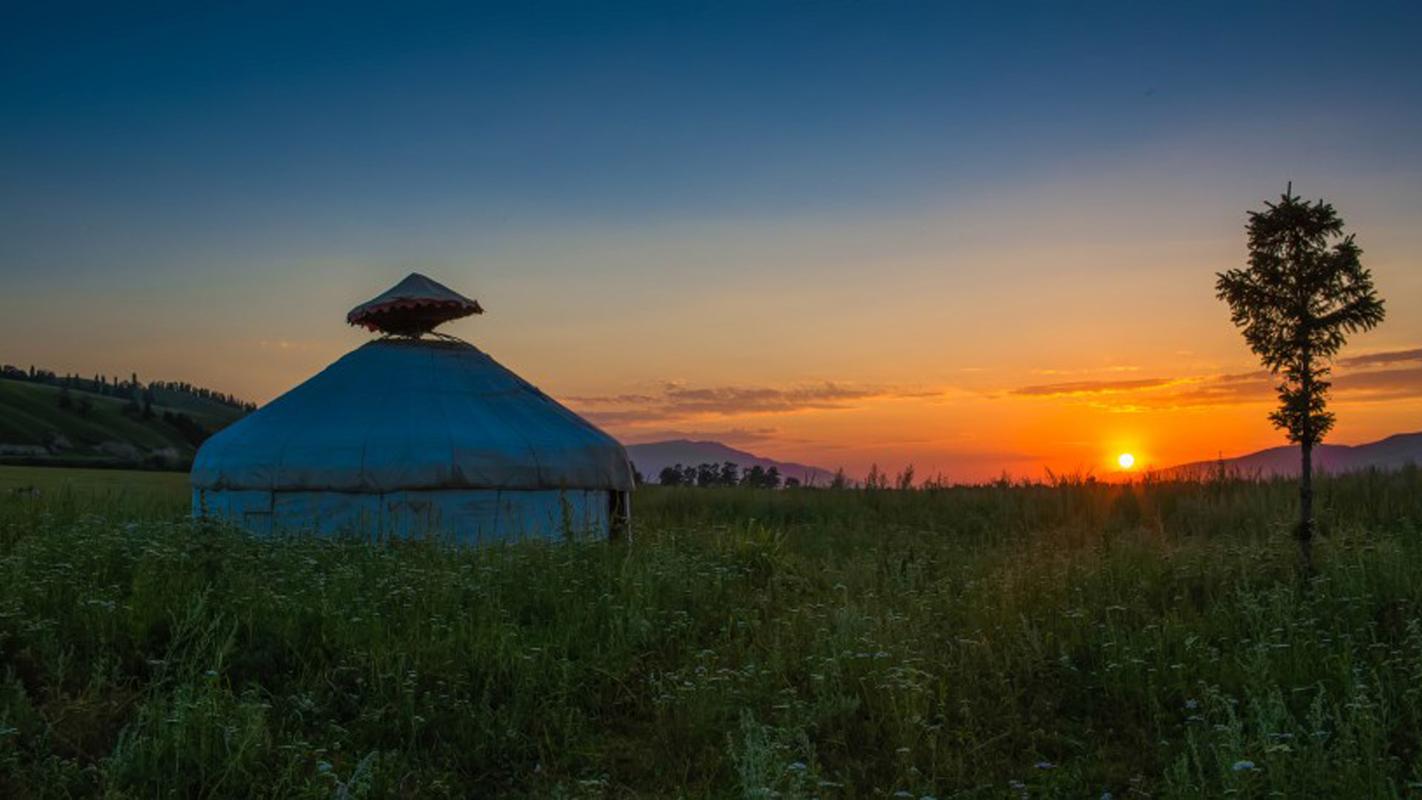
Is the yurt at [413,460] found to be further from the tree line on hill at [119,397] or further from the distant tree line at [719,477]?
the tree line on hill at [119,397]

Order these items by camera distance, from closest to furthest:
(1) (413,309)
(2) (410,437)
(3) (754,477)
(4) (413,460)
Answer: (4) (413,460) < (2) (410,437) < (1) (413,309) < (3) (754,477)

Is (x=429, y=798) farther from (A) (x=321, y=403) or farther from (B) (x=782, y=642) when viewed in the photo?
(A) (x=321, y=403)

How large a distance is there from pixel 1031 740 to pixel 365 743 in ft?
10.9

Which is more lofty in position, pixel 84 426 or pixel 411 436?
pixel 84 426

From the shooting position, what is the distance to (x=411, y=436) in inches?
495

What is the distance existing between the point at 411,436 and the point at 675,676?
24.4ft

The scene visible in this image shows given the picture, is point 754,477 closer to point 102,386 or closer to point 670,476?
point 670,476

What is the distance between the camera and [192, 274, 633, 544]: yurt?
40.4 ft

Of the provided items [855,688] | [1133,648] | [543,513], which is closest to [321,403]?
[543,513]

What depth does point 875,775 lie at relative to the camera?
508 centimetres

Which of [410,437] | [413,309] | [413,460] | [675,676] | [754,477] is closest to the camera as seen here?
[675,676]

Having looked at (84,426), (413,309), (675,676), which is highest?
(84,426)

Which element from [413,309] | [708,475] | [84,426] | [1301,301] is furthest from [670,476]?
[84,426]

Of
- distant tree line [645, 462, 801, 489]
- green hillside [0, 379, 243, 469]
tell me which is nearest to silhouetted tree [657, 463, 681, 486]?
distant tree line [645, 462, 801, 489]
